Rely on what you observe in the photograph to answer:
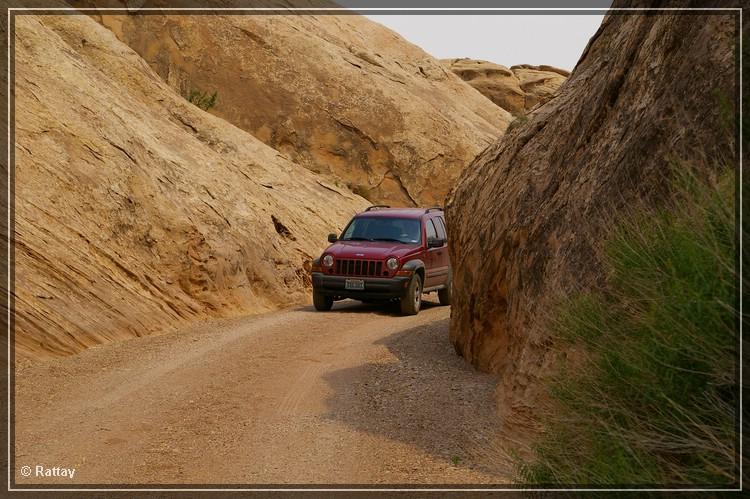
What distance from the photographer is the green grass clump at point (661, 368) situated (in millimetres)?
4680

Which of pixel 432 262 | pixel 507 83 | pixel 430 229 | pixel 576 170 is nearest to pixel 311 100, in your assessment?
pixel 430 229

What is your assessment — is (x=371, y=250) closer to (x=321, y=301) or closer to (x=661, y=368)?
(x=321, y=301)

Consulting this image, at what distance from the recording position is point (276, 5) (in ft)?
128

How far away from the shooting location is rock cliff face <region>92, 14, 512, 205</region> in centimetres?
3431

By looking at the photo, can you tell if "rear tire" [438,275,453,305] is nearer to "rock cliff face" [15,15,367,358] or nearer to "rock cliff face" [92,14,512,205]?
"rock cliff face" [15,15,367,358]

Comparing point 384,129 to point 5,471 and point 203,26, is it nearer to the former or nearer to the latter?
point 203,26

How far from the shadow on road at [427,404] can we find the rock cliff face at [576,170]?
40 cm

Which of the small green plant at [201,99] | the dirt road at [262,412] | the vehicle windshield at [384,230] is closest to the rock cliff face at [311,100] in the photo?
the small green plant at [201,99]

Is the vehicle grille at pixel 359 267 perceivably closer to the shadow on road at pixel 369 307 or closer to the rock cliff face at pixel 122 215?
the shadow on road at pixel 369 307

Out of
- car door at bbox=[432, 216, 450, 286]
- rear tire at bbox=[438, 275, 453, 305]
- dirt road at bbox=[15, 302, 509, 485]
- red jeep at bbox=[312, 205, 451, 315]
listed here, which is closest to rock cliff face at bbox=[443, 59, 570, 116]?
car door at bbox=[432, 216, 450, 286]

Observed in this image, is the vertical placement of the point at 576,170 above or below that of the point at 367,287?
above

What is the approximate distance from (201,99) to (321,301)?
16610 millimetres

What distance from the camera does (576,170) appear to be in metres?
9.07

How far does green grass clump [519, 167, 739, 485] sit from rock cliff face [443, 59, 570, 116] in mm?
50364
